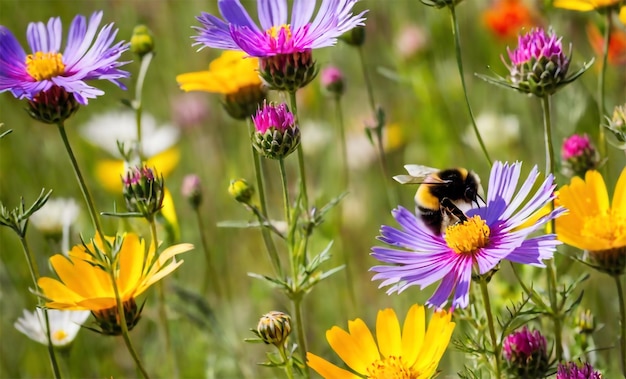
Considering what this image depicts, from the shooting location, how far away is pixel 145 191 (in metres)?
1.17

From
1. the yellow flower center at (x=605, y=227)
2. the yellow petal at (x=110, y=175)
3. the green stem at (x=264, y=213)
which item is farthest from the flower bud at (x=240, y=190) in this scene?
the yellow petal at (x=110, y=175)

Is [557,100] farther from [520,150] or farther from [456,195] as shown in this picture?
[456,195]

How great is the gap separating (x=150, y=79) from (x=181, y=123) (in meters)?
0.36

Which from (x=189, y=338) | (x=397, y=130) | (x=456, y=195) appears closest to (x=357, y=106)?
(x=397, y=130)

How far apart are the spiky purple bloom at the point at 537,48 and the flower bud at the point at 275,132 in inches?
12.8

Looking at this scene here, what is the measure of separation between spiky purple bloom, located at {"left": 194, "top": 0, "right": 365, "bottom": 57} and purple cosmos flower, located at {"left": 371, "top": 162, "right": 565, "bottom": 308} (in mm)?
277

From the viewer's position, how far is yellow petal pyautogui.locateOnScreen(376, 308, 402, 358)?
1.16 meters

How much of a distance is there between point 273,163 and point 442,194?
1.55 meters

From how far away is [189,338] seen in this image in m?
2.13

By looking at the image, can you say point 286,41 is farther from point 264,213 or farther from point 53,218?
point 53,218

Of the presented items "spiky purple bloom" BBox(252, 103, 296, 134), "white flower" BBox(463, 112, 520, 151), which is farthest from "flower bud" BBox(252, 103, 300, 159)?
"white flower" BBox(463, 112, 520, 151)

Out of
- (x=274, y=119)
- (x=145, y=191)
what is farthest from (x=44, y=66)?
(x=274, y=119)

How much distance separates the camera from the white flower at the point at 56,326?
1446mm

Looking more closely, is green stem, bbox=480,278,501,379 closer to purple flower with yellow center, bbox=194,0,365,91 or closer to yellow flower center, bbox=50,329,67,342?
purple flower with yellow center, bbox=194,0,365,91
